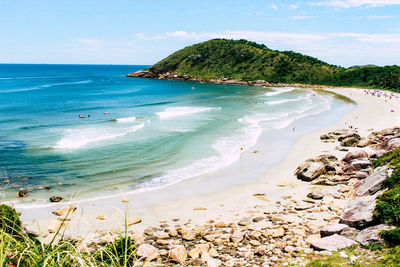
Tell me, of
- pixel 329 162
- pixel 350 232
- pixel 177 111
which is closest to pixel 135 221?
pixel 350 232

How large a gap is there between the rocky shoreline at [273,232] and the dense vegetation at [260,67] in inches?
3433

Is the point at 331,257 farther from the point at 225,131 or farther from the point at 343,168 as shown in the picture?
the point at 225,131

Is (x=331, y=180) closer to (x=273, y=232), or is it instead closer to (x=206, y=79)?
(x=273, y=232)

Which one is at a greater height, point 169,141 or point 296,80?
point 296,80

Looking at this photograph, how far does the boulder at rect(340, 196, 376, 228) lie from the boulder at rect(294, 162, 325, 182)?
595 centimetres

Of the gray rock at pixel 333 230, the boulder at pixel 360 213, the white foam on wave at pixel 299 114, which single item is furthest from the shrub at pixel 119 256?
the white foam on wave at pixel 299 114

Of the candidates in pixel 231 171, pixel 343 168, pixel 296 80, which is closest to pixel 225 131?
pixel 231 171

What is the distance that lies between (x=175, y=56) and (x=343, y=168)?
14433 cm

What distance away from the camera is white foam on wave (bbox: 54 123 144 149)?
27844 millimetres

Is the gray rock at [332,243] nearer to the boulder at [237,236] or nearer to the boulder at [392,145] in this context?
the boulder at [237,236]

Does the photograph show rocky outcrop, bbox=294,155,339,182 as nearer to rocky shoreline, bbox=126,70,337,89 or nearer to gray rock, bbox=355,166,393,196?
gray rock, bbox=355,166,393,196

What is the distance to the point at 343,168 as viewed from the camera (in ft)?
60.7

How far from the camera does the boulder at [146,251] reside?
33.0 ft

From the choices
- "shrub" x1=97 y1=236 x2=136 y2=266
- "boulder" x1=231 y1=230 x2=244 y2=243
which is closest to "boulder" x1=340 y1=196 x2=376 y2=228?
"boulder" x1=231 y1=230 x2=244 y2=243
